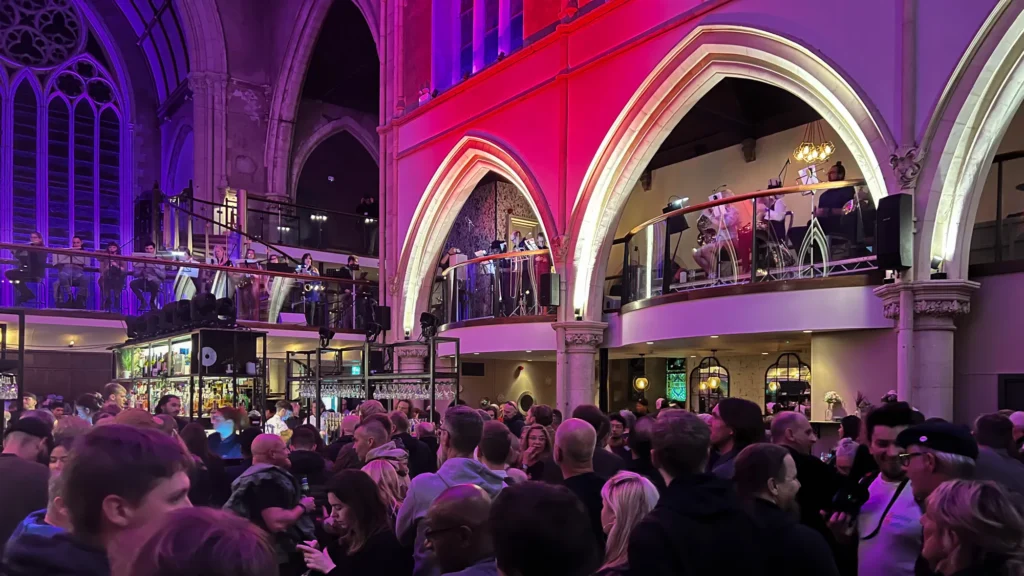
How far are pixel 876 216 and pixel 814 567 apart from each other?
24.8 feet

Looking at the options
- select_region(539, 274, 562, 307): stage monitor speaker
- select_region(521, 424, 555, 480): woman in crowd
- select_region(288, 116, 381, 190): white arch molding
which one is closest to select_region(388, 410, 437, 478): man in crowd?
select_region(521, 424, 555, 480): woman in crowd

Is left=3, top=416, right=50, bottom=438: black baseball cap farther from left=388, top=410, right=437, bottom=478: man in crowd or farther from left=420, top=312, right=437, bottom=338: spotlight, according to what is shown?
left=420, top=312, right=437, bottom=338: spotlight

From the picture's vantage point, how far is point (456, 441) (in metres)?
4.07

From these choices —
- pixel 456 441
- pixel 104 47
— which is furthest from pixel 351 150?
pixel 456 441

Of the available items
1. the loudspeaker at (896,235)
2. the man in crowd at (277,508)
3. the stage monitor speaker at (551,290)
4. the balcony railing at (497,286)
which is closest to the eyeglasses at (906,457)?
the man in crowd at (277,508)

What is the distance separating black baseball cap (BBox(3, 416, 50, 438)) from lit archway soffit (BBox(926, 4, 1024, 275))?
28.9 ft

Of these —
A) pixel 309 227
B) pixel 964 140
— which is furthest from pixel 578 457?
pixel 309 227

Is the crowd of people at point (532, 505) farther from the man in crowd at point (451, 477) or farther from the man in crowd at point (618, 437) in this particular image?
the man in crowd at point (618, 437)

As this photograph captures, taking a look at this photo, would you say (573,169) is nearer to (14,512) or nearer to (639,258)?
(639,258)

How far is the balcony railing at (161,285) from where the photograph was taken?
52.6 ft

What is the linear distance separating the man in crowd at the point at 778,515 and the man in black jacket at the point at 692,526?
0.27 feet

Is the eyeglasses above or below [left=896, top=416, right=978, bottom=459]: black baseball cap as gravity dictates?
below

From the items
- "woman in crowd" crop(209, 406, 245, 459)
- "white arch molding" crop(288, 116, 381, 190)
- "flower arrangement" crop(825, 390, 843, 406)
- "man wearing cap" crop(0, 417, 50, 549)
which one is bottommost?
"flower arrangement" crop(825, 390, 843, 406)

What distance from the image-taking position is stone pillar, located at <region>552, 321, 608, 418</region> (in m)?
13.7
